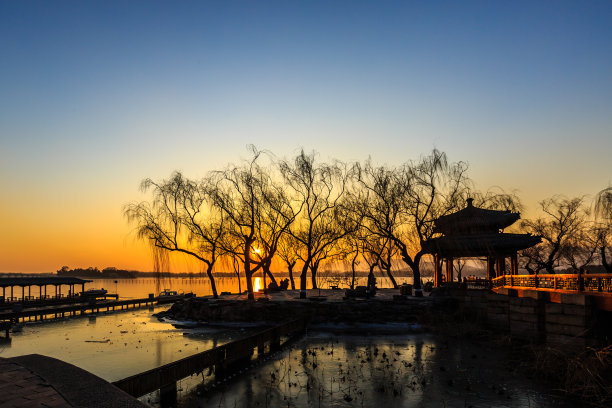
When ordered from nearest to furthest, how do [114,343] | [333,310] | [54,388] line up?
[54,388]
[114,343]
[333,310]

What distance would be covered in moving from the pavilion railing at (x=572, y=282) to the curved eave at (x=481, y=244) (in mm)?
6884

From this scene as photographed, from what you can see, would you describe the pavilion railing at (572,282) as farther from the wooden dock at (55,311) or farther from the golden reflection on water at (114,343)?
the wooden dock at (55,311)

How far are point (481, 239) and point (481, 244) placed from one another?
1.81 feet

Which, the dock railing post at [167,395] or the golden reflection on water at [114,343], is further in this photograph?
the golden reflection on water at [114,343]

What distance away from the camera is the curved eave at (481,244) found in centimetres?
2800

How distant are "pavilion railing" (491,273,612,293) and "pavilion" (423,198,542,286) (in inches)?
280

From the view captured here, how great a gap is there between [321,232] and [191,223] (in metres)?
12.7

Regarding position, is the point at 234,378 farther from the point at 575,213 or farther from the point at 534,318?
the point at 575,213

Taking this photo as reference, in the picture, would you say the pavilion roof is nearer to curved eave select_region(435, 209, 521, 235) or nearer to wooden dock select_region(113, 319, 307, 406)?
curved eave select_region(435, 209, 521, 235)

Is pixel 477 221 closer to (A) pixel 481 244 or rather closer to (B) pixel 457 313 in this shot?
(A) pixel 481 244

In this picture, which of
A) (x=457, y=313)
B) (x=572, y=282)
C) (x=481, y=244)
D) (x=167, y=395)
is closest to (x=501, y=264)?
(x=481, y=244)

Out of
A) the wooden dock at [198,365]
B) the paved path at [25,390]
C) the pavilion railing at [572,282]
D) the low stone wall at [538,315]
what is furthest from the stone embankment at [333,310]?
the paved path at [25,390]

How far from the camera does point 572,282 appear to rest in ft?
52.6

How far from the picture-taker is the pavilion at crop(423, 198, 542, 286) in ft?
92.9
